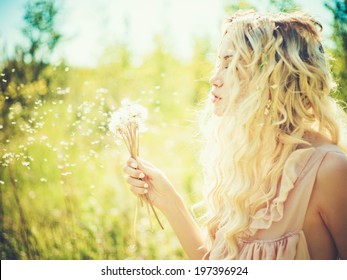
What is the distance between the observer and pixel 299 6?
5.49ft

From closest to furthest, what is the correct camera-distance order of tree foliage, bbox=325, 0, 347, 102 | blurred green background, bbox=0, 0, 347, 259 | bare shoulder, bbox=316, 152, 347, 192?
bare shoulder, bbox=316, 152, 347, 192, tree foliage, bbox=325, 0, 347, 102, blurred green background, bbox=0, 0, 347, 259

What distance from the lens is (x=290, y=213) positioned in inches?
43.8

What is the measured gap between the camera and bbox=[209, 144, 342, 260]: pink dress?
1.10m

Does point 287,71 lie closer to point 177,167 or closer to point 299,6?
point 299,6

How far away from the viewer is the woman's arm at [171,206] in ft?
4.29

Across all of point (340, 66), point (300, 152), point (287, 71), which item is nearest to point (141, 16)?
point (340, 66)

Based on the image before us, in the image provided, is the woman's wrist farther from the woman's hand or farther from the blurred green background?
the blurred green background

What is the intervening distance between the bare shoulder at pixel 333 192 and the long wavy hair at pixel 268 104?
11cm

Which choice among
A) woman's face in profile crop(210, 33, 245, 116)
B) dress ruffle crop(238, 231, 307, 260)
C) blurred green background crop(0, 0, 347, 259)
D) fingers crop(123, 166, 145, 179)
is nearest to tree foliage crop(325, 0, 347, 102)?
blurred green background crop(0, 0, 347, 259)

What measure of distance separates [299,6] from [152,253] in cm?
149

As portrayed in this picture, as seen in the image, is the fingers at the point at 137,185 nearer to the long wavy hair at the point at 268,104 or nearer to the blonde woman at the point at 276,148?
the blonde woman at the point at 276,148

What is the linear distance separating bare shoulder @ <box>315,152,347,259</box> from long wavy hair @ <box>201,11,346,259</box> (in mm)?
113

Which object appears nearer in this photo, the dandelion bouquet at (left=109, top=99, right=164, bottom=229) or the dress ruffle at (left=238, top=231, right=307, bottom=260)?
the dress ruffle at (left=238, top=231, right=307, bottom=260)

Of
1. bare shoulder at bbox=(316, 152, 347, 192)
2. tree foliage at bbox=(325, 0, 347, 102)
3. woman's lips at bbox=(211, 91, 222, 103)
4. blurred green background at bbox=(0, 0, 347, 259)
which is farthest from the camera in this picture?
blurred green background at bbox=(0, 0, 347, 259)
